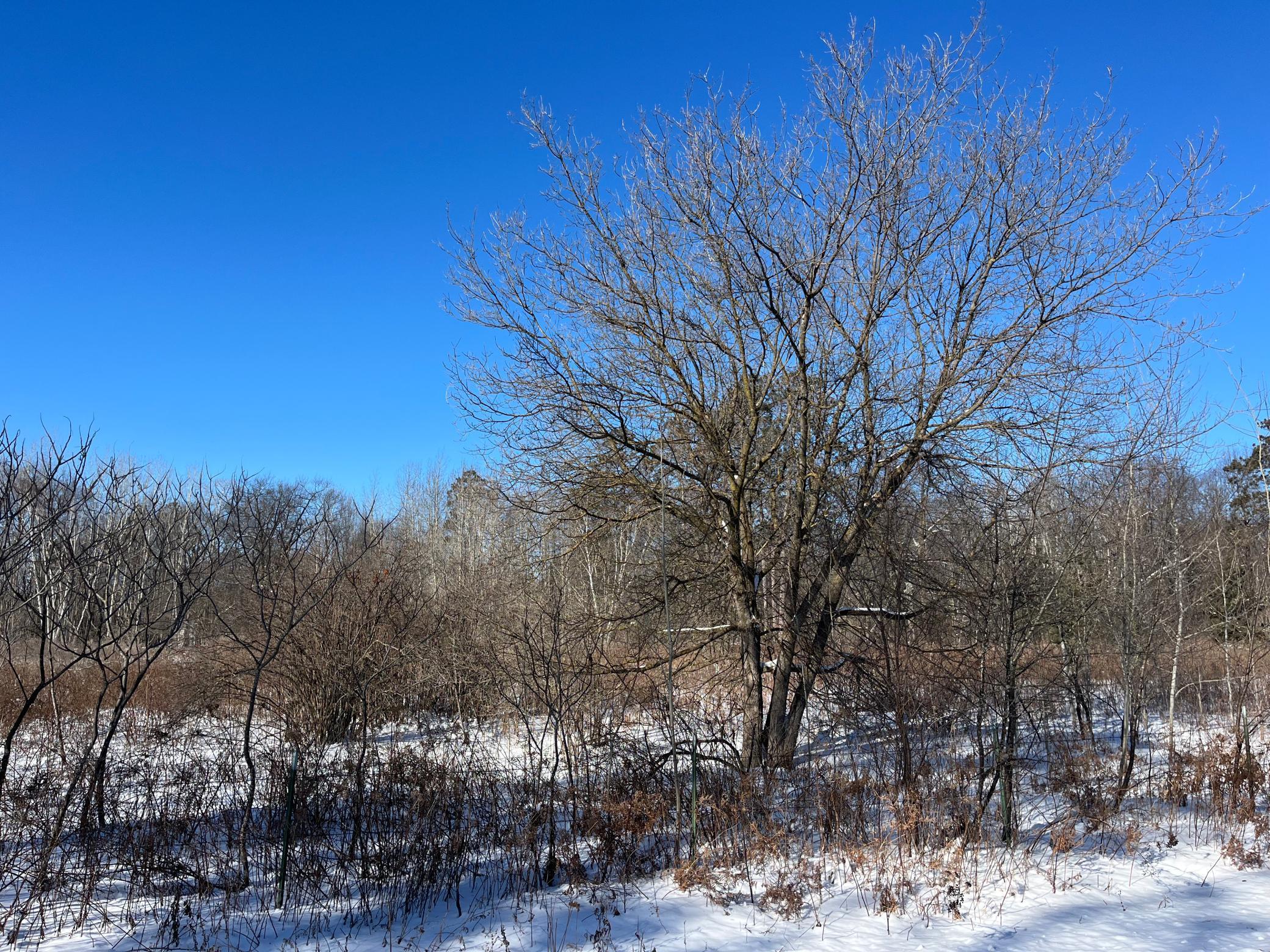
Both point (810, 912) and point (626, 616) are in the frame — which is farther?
point (626, 616)

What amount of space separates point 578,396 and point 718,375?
1.60 meters

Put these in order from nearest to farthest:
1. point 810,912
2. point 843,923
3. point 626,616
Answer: point 843,923 → point 810,912 → point 626,616

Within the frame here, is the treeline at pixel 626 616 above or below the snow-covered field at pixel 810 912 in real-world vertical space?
above

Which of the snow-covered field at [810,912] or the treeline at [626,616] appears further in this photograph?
the treeline at [626,616]

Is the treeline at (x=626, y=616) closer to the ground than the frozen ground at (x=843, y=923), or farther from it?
farther from it

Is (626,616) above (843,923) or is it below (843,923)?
above

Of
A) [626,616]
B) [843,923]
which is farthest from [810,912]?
[626,616]

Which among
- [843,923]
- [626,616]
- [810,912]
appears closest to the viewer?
[843,923]

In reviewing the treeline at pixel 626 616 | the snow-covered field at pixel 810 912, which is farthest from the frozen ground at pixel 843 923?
the treeline at pixel 626 616

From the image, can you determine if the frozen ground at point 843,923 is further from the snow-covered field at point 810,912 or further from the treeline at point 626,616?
the treeline at point 626,616

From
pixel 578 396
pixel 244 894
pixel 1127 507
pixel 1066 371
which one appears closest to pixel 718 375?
pixel 578 396

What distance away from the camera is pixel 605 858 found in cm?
623

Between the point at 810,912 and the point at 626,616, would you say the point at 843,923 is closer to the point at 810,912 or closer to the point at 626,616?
the point at 810,912

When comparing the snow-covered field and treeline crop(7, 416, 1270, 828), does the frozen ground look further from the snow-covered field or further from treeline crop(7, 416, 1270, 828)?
treeline crop(7, 416, 1270, 828)
